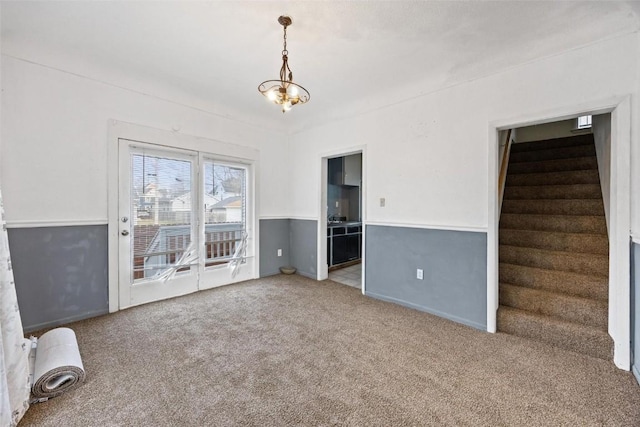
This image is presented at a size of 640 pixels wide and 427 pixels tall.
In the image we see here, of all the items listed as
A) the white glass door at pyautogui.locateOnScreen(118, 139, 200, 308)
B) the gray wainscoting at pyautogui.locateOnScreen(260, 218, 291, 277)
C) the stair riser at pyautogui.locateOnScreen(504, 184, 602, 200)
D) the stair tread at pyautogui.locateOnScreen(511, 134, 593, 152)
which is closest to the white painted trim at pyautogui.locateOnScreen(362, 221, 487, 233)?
the stair riser at pyautogui.locateOnScreen(504, 184, 602, 200)

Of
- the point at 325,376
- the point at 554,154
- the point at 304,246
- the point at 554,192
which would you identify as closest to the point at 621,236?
the point at 554,192

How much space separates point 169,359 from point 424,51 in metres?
3.43

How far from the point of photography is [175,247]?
11.5 ft

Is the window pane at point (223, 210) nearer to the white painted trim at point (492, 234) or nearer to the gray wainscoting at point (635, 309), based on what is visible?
the white painted trim at point (492, 234)

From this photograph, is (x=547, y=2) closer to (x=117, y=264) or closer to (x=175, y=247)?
(x=175, y=247)

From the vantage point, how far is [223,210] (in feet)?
13.1

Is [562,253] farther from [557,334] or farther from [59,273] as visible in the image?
[59,273]

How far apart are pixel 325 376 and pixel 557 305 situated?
2283mm

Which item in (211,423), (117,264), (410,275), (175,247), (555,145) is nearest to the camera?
(211,423)

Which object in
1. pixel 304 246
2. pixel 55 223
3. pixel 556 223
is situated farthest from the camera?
pixel 304 246

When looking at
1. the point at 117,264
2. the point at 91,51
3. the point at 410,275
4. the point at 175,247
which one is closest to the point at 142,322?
the point at 117,264

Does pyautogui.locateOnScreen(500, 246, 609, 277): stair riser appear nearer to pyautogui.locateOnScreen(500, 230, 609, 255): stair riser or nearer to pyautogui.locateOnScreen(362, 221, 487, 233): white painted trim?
pyautogui.locateOnScreen(500, 230, 609, 255): stair riser

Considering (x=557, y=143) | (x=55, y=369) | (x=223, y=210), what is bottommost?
(x=55, y=369)

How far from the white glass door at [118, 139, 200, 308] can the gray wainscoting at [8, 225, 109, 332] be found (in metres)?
0.21
